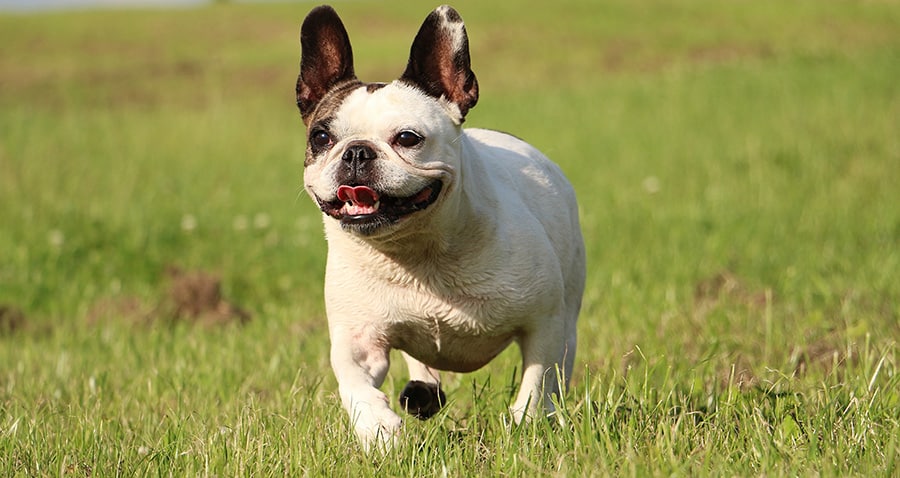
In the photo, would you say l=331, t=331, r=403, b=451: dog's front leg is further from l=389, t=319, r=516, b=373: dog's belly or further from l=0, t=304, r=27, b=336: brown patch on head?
l=0, t=304, r=27, b=336: brown patch on head

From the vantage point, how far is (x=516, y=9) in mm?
41250

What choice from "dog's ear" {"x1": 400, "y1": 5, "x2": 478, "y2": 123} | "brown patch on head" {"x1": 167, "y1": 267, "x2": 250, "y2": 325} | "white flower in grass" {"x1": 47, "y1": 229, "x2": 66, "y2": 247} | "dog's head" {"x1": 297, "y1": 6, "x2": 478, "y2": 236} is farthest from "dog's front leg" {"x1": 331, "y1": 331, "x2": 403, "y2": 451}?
"white flower in grass" {"x1": 47, "y1": 229, "x2": 66, "y2": 247}

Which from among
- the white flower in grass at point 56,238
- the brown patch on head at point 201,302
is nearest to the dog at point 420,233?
the brown patch on head at point 201,302

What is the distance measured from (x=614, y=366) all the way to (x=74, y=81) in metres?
27.1

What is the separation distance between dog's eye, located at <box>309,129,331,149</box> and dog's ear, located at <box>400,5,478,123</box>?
Answer: 1.39 feet

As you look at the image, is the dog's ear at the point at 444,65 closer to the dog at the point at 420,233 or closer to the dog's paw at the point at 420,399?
the dog at the point at 420,233

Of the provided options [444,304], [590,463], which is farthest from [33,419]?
[590,463]

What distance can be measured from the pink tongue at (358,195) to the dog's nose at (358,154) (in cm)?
10

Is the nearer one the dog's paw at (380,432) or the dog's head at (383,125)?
the dog's paw at (380,432)

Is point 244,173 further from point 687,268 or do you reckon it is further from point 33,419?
point 33,419

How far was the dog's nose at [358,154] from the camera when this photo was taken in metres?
4.00

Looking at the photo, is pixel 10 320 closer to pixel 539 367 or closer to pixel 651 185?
pixel 539 367

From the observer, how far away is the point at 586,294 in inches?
325

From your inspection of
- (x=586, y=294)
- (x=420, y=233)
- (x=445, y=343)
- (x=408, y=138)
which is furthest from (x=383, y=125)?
(x=586, y=294)
